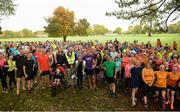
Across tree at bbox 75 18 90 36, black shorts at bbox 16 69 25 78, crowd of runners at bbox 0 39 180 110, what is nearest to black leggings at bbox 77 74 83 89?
crowd of runners at bbox 0 39 180 110

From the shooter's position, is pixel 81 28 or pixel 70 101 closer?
pixel 70 101

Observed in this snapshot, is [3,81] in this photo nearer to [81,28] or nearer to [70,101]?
[70,101]

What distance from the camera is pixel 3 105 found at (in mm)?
16594

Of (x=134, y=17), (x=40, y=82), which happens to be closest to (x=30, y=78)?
(x=40, y=82)

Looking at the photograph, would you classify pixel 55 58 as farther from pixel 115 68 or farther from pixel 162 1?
pixel 162 1

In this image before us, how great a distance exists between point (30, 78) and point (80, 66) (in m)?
2.68

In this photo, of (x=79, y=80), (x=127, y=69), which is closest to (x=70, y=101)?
(x=79, y=80)

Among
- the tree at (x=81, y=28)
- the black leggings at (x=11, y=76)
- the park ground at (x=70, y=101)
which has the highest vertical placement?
the tree at (x=81, y=28)

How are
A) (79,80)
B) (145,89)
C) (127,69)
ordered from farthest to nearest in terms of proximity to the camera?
(79,80) → (127,69) → (145,89)

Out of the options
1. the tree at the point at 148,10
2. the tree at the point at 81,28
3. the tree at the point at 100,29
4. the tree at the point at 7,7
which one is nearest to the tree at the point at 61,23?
the tree at the point at 81,28

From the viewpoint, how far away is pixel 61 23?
74.5 m

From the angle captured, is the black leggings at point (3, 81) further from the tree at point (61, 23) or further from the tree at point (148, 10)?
the tree at point (61, 23)

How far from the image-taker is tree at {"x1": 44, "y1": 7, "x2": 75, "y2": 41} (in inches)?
2849

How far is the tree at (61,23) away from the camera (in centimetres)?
7238
